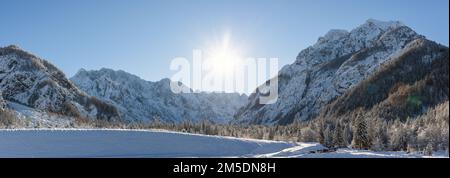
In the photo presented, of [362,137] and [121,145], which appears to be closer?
[121,145]

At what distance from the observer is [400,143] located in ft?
352

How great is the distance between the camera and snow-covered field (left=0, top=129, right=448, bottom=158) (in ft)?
164

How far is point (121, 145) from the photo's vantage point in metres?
54.2

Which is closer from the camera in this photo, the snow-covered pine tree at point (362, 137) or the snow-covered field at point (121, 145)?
the snow-covered field at point (121, 145)

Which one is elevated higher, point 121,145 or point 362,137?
point 362,137

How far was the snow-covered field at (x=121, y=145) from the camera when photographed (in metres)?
50.1
